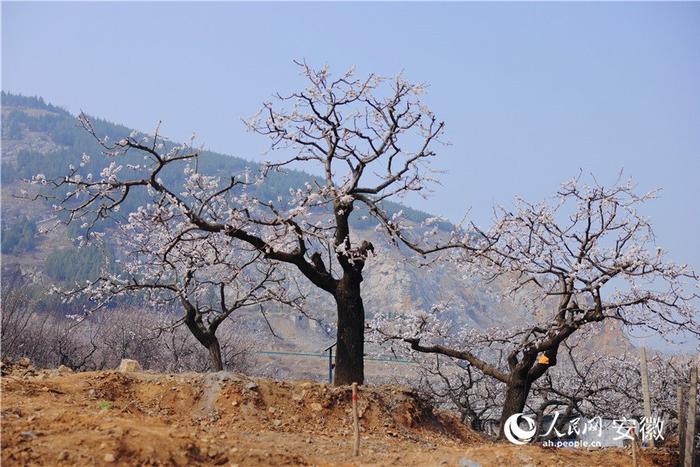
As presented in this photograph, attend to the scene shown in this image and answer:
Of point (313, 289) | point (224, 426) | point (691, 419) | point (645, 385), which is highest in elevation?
point (313, 289)

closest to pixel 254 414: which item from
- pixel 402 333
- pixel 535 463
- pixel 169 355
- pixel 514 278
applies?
pixel 535 463

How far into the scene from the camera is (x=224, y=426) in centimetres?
1199

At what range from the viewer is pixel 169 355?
48.0 metres

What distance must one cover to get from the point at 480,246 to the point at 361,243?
360cm

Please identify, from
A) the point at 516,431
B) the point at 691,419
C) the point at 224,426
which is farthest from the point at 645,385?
the point at 224,426

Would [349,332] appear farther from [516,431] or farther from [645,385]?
[645,385]

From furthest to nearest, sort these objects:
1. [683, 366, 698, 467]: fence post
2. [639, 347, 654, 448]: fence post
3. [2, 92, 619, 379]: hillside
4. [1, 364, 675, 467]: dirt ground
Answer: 1. [2, 92, 619, 379]: hillside
2. [639, 347, 654, 448]: fence post
3. [683, 366, 698, 467]: fence post
4. [1, 364, 675, 467]: dirt ground

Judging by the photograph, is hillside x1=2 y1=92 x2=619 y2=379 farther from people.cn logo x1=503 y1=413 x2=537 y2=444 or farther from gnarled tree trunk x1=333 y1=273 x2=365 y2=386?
gnarled tree trunk x1=333 y1=273 x2=365 y2=386

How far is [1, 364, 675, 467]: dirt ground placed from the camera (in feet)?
26.2

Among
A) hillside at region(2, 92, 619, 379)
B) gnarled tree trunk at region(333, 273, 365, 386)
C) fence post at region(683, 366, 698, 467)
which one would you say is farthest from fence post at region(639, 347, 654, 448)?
hillside at region(2, 92, 619, 379)

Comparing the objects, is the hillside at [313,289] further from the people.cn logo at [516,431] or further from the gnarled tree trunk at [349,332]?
the gnarled tree trunk at [349,332]

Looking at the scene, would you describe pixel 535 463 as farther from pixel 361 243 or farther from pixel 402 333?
pixel 402 333

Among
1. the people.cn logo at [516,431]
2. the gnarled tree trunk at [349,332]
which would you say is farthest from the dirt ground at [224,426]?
the people.cn logo at [516,431]

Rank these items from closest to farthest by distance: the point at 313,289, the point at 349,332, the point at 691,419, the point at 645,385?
the point at 691,419, the point at 645,385, the point at 349,332, the point at 313,289
